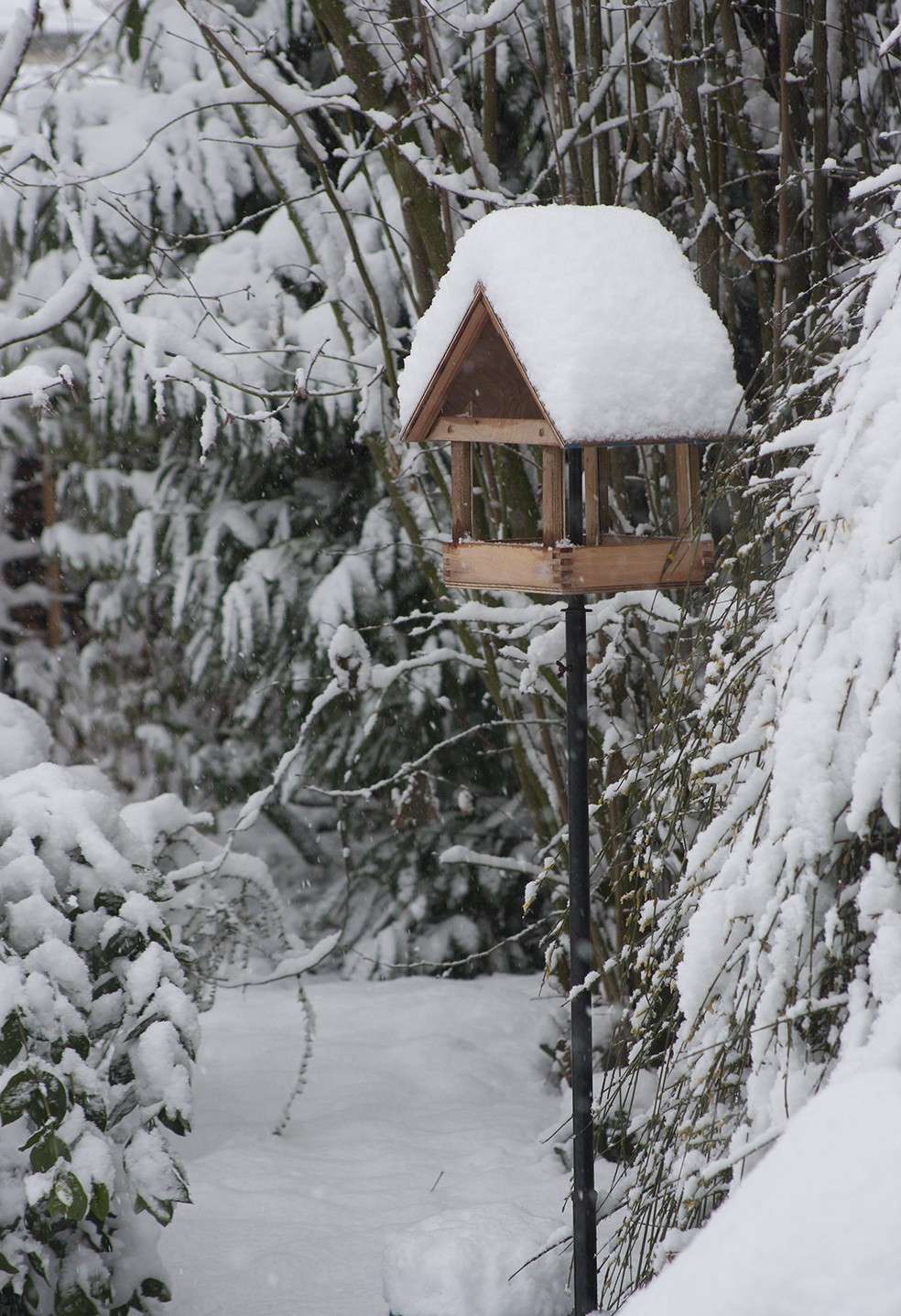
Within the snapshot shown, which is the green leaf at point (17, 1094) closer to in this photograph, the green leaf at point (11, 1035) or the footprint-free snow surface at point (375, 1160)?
the green leaf at point (11, 1035)

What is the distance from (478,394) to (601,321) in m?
0.34

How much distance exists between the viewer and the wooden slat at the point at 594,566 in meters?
1.80

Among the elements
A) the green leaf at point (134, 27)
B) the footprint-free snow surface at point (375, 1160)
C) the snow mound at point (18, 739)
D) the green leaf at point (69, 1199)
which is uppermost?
the green leaf at point (134, 27)

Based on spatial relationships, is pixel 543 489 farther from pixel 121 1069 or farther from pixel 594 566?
pixel 121 1069

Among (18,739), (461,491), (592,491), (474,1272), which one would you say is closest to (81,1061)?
(474,1272)

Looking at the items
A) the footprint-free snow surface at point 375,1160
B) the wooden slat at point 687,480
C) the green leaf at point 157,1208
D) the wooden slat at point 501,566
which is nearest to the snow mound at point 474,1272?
the footprint-free snow surface at point 375,1160

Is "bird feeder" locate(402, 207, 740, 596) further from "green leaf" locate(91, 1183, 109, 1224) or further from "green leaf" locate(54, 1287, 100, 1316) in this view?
"green leaf" locate(54, 1287, 100, 1316)

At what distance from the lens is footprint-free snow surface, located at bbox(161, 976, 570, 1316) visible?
6.59ft

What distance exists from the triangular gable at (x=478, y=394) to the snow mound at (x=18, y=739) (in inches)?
47.4

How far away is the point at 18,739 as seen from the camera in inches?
113

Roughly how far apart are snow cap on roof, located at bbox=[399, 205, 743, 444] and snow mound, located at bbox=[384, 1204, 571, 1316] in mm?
1243

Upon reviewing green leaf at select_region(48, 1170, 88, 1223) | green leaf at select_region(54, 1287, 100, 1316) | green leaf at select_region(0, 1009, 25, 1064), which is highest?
green leaf at select_region(0, 1009, 25, 1064)

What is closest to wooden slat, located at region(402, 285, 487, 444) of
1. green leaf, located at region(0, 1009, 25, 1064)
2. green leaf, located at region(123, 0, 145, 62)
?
green leaf, located at region(0, 1009, 25, 1064)

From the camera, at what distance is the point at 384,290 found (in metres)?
3.93
